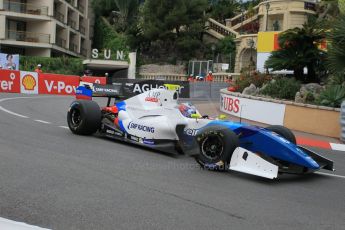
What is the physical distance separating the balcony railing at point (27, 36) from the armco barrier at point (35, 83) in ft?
69.6

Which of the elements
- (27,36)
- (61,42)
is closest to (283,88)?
(27,36)

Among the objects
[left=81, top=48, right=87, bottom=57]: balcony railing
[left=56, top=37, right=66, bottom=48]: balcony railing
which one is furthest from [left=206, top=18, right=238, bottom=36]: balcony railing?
[left=81, top=48, right=87, bottom=57]: balcony railing

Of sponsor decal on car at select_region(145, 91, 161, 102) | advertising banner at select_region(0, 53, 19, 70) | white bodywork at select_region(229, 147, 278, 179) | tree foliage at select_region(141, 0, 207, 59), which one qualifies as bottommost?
white bodywork at select_region(229, 147, 278, 179)

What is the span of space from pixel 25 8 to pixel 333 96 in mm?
41610

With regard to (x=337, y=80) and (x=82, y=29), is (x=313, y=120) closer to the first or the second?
(x=337, y=80)

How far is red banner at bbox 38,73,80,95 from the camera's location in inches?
1139

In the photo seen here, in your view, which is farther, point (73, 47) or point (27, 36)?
point (73, 47)

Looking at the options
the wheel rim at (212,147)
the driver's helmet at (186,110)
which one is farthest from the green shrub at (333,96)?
the wheel rim at (212,147)

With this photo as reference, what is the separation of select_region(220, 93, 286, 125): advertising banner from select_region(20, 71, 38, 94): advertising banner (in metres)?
→ 13.2

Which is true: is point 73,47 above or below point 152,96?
above

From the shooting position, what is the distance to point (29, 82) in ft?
91.9

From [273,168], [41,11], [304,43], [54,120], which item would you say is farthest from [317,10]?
[273,168]

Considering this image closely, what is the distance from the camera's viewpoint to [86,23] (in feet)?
211

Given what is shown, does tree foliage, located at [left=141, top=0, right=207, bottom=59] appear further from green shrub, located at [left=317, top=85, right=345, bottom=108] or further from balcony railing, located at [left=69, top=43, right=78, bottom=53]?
green shrub, located at [left=317, top=85, right=345, bottom=108]
